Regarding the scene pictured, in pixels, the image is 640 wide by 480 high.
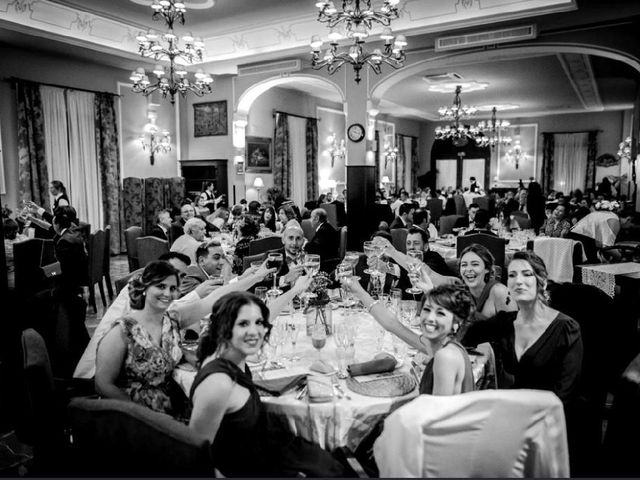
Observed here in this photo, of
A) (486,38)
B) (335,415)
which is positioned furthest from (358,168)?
(335,415)

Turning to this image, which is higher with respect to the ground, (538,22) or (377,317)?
(538,22)

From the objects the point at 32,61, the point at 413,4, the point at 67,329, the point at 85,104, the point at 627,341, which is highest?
the point at 413,4

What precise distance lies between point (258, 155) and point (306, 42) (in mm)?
3824

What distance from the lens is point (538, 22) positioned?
704 cm

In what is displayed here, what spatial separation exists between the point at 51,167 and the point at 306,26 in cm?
508

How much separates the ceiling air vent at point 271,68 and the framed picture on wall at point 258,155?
1915 millimetres

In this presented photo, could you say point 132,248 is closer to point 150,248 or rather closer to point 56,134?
point 150,248

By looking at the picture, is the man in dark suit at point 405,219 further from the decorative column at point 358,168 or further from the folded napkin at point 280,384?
the folded napkin at point 280,384

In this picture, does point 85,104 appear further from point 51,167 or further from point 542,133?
point 542,133

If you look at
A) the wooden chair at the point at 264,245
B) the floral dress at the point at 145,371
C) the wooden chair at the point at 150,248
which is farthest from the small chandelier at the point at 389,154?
the floral dress at the point at 145,371

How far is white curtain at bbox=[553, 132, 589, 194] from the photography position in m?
18.0

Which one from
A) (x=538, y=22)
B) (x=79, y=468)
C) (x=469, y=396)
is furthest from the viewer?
(x=538, y=22)

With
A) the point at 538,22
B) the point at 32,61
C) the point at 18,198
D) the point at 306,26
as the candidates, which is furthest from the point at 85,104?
the point at 538,22

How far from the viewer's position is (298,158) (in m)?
13.1
